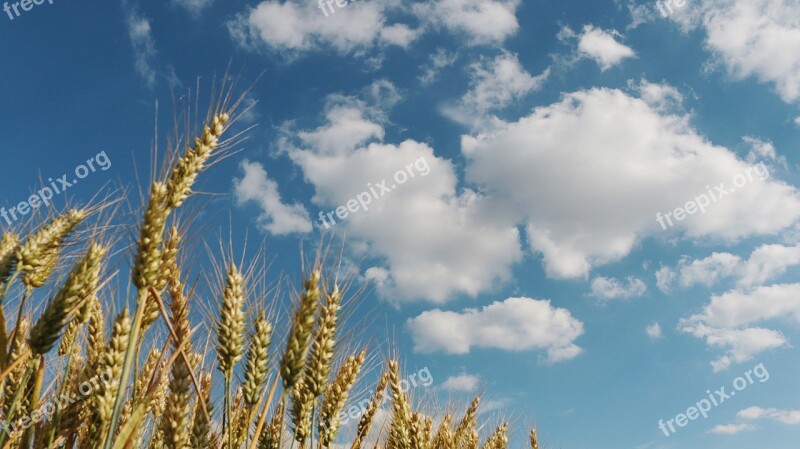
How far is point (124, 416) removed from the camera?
3.63 metres

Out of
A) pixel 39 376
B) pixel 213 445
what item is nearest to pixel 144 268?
pixel 39 376

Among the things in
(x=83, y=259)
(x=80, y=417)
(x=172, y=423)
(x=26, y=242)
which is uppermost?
(x=26, y=242)

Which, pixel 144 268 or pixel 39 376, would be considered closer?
pixel 144 268

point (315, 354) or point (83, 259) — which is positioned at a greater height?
point (83, 259)

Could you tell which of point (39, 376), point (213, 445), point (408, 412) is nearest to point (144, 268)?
point (39, 376)

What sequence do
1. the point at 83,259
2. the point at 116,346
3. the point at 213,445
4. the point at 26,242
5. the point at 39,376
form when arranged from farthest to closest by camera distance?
the point at 213,445, the point at 26,242, the point at 39,376, the point at 83,259, the point at 116,346

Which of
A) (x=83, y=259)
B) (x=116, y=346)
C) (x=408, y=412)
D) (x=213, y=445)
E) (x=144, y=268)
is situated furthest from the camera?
(x=408, y=412)

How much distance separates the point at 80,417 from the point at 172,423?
74cm

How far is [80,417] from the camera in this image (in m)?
3.35

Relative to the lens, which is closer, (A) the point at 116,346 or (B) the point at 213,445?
(A) the point at 116,346

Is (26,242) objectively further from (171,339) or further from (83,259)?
(171,339)

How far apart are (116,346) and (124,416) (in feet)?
2.81

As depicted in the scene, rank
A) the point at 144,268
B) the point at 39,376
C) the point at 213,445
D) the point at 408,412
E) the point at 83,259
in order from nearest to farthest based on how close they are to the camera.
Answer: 1. the point at 144,268
2. the point at 83,259
3. the point at 39,376
4. the point at 213,445
5. the point at 408,412

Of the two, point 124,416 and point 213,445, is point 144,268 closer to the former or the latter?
point 124,416
